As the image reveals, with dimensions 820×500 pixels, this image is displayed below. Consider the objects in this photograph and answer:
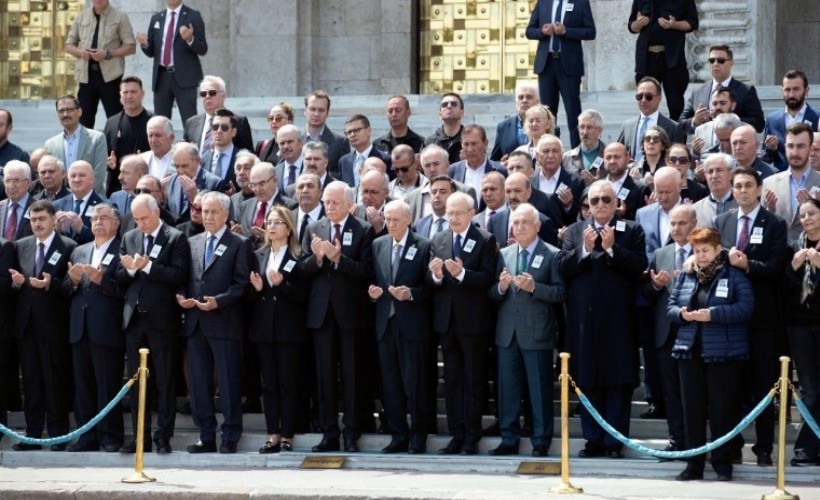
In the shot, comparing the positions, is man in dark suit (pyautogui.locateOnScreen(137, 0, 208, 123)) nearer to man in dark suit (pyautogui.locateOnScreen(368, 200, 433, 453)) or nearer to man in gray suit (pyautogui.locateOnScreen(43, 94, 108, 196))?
man in gray suit (pyautogui.locateOnScreen(43, 94, 108, 196))

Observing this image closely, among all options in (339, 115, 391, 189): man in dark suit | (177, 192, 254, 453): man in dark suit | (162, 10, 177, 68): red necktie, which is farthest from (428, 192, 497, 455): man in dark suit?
(162, 10, 177, 68): red necktie

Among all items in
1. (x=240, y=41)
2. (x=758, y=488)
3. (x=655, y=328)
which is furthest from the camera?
(x=240, y=41)

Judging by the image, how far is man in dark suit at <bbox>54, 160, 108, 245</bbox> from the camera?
17922 mm

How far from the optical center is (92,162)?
1939 cm

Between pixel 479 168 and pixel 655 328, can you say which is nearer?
pixel 655 328

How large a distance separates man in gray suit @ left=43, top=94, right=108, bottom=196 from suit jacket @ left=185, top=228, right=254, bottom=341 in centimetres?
279

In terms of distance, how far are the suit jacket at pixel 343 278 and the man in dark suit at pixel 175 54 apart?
5.09 meters

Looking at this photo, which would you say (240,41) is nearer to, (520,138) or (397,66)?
(397,66)

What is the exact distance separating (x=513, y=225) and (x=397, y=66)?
1128cm

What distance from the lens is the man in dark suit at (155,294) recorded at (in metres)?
17.0

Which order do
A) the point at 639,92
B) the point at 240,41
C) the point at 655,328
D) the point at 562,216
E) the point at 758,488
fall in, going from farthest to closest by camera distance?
the point at 240,41, the point at 639,92, the point at 562,216, the point at 655,328, the point at 758,488

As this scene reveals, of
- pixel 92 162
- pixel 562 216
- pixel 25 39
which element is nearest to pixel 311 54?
pixel 25 39

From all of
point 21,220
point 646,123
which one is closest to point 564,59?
point 646,123

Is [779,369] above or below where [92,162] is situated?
below
